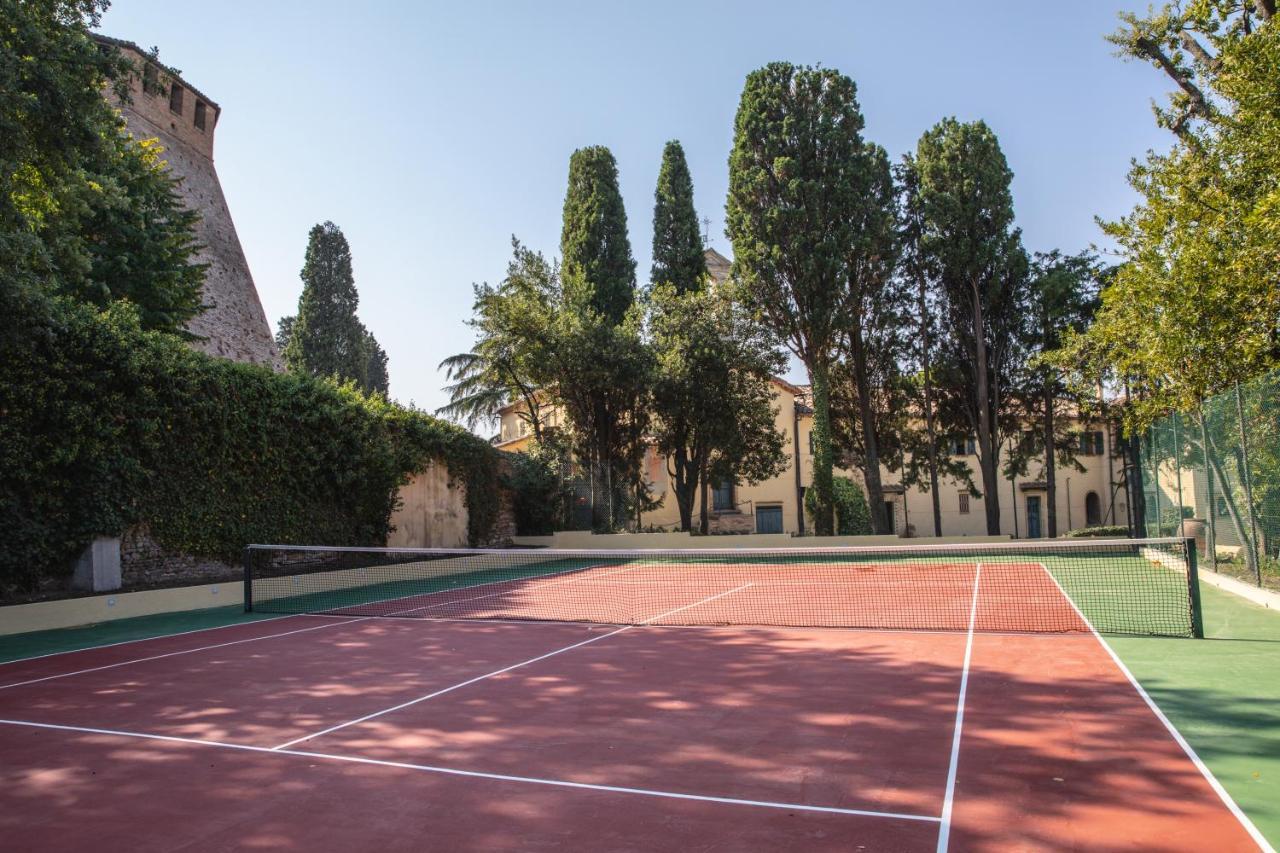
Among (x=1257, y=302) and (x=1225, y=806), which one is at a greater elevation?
(x=1257, y=302)

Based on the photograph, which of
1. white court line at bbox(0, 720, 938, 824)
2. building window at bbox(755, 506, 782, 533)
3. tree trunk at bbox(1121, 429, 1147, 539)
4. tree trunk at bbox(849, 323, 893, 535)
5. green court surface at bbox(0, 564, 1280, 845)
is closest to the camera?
white court line at bbox(0, 720, 938, 824)

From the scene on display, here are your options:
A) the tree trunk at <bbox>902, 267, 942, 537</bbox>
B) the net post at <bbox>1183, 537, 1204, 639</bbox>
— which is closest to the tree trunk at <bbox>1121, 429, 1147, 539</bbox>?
the tree trunk at <bbox>902, 267, 942, 537</bbox>

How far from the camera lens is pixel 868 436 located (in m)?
28.8

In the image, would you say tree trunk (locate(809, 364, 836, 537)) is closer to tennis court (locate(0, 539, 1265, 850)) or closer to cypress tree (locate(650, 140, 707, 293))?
cypress tree (locate(650, 140, 707, 293))

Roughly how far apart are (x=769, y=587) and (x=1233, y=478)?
780cm

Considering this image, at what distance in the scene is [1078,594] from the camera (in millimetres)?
13594

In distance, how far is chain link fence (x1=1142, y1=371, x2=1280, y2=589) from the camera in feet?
35.9

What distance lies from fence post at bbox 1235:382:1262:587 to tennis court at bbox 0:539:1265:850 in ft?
3.76

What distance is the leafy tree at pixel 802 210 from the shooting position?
26656mm

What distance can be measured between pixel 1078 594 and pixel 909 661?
6.81 meters

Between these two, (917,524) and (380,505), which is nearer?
(380,505)

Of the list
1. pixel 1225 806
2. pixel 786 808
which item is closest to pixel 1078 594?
pixel 1225 806

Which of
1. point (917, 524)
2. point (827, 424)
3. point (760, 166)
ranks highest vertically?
point (760, 166)

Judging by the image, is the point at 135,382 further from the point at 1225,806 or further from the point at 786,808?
the point at 1225,806
